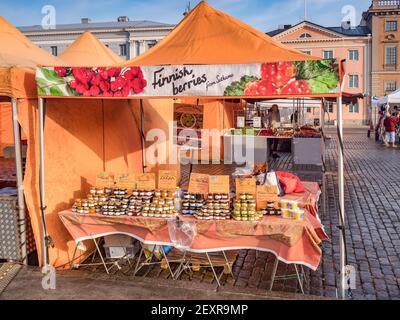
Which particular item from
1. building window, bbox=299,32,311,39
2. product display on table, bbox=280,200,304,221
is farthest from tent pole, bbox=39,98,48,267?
building window, bbox=299,32,311,39

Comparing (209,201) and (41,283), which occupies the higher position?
(209,201)

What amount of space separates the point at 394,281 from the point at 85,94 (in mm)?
4513

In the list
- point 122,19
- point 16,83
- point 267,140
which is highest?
point 122,19

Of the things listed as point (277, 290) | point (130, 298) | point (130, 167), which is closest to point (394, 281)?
point (277, 290)

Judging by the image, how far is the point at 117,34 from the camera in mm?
55719

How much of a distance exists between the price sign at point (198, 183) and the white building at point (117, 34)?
49.8 meters

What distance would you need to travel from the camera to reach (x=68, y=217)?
17.8ft

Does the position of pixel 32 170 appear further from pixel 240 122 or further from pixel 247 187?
pixel 240 122

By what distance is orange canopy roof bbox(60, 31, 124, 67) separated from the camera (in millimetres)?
10117

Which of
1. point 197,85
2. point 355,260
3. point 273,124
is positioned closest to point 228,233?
point 197,85

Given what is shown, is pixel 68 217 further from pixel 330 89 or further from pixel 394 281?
pixel 394 281

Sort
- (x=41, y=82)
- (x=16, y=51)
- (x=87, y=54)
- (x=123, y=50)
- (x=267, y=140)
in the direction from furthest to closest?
(x=123, y=50) < (x=267, y=140) < (x=87, y=54) < (x=16, y=51) < (x=41, y=82)

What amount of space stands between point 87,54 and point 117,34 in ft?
158

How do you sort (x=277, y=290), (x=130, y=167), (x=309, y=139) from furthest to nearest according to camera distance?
1. (x=309, y=139)
2. (x=130, y=167)
3. (x=277, y=290)
